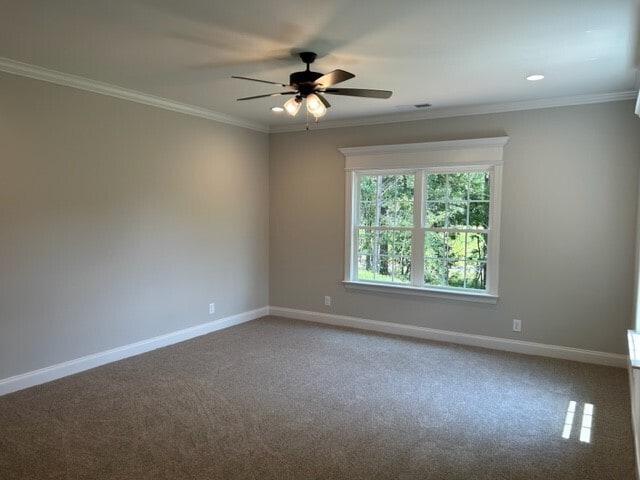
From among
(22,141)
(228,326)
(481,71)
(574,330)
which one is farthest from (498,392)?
(22,141)

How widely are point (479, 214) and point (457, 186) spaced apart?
0.39m

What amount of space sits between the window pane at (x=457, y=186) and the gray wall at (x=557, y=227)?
1.38ft

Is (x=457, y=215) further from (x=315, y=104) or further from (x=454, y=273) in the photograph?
(x=315, y=104)

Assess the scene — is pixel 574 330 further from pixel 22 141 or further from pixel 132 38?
pixel 22 141

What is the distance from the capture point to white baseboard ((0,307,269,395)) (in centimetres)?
362

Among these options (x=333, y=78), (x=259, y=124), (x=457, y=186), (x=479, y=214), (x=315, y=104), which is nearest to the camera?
(x=333, y=78)

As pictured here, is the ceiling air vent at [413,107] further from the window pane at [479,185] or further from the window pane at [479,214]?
the window pane at [479,214]

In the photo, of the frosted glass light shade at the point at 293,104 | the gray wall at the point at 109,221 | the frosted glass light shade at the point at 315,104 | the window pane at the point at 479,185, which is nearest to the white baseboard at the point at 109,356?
the gray wall at the point at 109,221

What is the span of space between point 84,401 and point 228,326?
7.42ft

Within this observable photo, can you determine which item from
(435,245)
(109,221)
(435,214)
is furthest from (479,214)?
(109,221)

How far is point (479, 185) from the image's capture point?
4918 millimetres

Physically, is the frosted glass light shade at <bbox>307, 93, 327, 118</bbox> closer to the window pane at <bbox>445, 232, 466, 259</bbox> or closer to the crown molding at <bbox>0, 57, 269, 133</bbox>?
the crown molding at <bbox>0, 57, 269, 133</bbox>

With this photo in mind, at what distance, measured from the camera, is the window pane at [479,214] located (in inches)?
192

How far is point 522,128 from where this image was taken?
4559 millimetres
